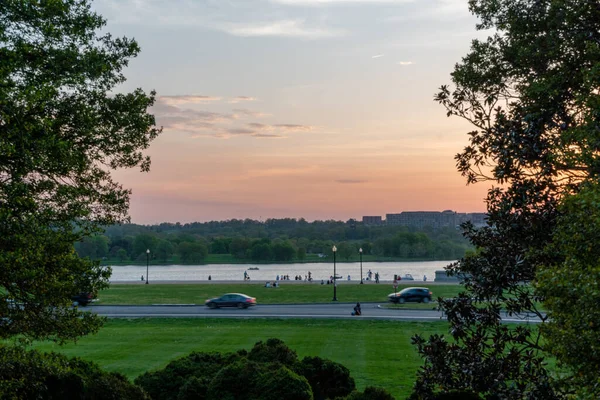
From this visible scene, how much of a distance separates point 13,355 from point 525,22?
1291 centimetres

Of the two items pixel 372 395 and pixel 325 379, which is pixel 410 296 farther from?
pixel 372 395

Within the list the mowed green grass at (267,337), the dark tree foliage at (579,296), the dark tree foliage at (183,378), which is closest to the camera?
the dark tree foliage at (579,296)

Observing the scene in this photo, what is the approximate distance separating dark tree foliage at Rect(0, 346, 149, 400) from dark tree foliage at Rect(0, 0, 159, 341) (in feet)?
1.85

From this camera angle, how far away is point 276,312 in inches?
1628

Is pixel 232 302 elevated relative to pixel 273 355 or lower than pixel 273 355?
lower

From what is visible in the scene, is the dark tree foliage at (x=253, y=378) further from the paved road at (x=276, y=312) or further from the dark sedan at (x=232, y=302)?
the dark sedan at (x=232, y=302)

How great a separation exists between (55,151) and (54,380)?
14.9 feet

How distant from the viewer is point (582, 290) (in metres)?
7.11

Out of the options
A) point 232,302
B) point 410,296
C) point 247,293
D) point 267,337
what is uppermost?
point 410,296

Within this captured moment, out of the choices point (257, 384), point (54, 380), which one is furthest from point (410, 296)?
point (54, 380)

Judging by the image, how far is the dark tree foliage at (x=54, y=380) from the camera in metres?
11.2

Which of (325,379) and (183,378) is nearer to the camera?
(183,378)

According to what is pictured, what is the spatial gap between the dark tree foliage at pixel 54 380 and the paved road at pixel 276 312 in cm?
2600

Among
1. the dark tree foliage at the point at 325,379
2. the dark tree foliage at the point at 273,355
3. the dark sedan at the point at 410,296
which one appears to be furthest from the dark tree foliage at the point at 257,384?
the dark sedan at the point at 410,296
